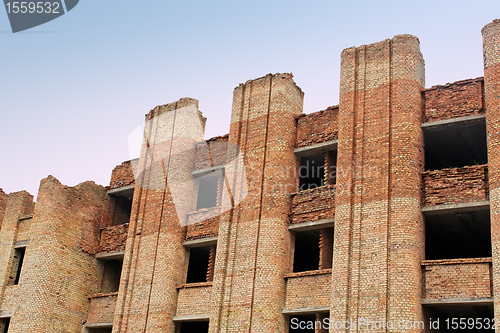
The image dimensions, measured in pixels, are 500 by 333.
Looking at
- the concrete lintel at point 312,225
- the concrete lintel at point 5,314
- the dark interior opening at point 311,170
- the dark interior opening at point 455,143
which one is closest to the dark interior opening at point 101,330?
the concrete lintel at point 5,314

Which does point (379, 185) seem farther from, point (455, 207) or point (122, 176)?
point (122, 176)

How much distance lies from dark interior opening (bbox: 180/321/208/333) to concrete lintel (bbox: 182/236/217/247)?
9.13 ft

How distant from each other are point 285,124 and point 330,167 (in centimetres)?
211

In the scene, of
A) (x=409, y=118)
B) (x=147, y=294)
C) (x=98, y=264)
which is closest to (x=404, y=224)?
(x=409, y=118)

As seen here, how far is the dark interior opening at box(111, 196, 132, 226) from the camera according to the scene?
24.0m

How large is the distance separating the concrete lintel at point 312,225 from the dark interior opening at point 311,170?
206cm

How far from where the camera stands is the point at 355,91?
Answer: 18266mm

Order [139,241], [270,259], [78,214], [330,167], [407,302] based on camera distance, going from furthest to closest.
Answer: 1. [78,214]
2. [139,241]
3. [330,167]
4. [270,259]
5. [407,302]

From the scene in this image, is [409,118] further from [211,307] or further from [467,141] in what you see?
[211,307]

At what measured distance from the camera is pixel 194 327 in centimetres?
2122

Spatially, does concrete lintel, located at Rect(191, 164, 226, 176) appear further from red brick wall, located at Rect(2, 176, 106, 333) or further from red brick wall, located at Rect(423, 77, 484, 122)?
red brick wall, located at Rect(423, 77, 484, 122)

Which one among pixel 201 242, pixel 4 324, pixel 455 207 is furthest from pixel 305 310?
pixel 4 324

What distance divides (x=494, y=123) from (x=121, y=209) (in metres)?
14.8

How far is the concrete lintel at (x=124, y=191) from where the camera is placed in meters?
22.9
